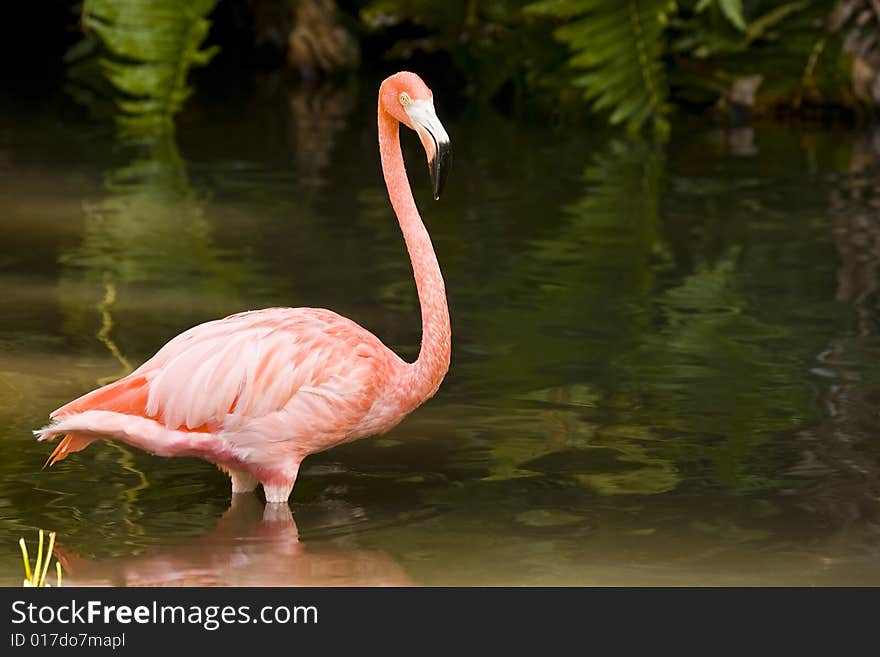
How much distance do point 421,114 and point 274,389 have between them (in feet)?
2.31

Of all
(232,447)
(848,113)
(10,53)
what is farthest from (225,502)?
(10,53)

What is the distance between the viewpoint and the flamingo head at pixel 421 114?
3672mm

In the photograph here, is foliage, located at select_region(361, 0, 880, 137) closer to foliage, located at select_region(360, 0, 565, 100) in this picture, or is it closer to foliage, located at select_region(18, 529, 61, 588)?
foliage, located at select_region(360, 0, 565, 100)

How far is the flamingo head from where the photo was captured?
145 inches

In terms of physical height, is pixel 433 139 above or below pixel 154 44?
below

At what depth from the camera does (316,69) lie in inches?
555

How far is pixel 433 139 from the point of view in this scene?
12.3 feet

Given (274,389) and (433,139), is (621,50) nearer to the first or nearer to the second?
(433,139)

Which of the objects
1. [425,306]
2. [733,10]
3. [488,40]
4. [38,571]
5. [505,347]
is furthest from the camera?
[488,40]

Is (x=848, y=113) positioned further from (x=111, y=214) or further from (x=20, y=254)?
(x=20, y=254)

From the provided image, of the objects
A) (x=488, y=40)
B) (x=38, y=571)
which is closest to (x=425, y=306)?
(x=38, y=571)

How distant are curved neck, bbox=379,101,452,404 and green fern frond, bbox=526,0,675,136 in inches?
240

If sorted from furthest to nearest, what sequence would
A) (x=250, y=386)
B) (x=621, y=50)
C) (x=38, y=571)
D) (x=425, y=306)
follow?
(x=621, y=50)
(x=425, y=306)
(x=250, y=386)
(x=38, y=571)
